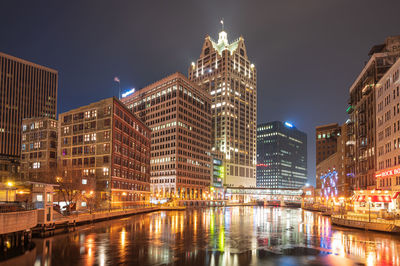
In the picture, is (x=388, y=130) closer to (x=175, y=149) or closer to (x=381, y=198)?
(x=381, y=198)

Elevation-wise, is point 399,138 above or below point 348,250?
above

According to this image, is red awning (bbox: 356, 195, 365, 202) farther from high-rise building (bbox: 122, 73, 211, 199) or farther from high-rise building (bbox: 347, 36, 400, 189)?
high-rise building (bbox: 122, 73, 211, 199)

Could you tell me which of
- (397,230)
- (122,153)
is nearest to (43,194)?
(397,230)

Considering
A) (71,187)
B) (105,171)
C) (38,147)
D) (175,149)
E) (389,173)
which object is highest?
(175,149)

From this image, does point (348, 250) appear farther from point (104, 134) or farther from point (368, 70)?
point (104, 134)

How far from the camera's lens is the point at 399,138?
67.5 metres

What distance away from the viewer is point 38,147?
117562 mm

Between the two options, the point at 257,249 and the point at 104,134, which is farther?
the point at 104,134

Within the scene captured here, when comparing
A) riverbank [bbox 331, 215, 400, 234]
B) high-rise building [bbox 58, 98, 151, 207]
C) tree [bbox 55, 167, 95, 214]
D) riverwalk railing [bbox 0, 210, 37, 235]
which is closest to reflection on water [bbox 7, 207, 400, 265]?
riverwalk railing [bbox 0, 210, 37, 235]

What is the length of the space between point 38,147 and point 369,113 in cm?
10676

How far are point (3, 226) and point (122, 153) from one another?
7550cm

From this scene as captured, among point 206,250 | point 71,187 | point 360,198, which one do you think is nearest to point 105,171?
point 71,187

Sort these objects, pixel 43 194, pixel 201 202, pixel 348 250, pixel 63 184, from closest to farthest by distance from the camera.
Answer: pixel 348 250, pixel 43 194, pixel 63 184, pixel 201 202

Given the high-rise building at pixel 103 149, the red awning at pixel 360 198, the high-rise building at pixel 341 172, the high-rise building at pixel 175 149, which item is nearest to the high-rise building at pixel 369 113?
the high-rise building at pixel 341 172
